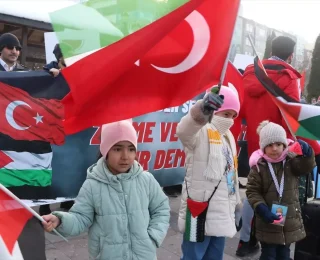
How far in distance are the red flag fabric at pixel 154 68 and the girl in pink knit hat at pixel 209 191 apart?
555 mm

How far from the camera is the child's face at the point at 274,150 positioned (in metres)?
3.48

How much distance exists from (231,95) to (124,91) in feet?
3.63

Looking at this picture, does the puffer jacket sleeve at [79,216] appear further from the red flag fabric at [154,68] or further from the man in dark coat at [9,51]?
the man in dark coat at [9,51]

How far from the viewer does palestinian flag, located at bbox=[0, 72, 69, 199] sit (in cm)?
398

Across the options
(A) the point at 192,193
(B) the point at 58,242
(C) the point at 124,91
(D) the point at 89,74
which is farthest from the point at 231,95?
(B) the point at 58,242

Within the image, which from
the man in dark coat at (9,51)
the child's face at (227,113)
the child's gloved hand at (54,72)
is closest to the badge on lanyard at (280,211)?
the child's face at (227,113)

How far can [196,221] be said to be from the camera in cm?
309

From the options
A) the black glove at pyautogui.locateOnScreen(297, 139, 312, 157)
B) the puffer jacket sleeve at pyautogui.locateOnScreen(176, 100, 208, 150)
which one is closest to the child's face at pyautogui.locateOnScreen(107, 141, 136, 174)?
the puffer jacket sleeve at pyautogui.locateOnScreen(176, 100, 208, 150)

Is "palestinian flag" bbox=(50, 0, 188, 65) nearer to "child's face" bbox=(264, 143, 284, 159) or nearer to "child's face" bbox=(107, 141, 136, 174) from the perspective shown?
"child's face" bbox=(107, 141, 136, 174)

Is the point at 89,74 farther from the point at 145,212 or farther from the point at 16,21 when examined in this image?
the point at 16,21

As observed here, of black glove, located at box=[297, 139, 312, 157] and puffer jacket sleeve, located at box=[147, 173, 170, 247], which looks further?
black glove, located at box=[297, 139, 312, 157]

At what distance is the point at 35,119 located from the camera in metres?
4.09

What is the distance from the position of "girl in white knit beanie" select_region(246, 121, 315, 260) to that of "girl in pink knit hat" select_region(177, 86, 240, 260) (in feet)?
1.18

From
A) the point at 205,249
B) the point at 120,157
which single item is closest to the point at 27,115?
the point at 120,157
